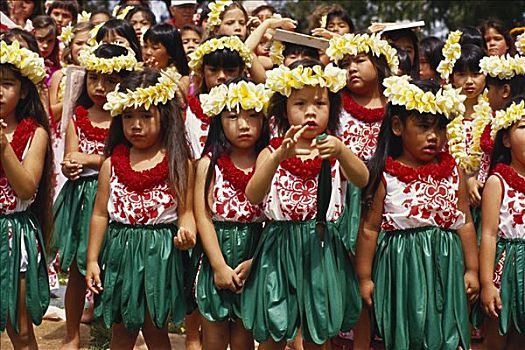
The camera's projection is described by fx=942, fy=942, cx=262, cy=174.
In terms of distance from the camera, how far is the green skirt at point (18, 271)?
13.9 feet

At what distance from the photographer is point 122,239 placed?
432cm

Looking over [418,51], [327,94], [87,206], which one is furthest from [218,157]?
[418,51]

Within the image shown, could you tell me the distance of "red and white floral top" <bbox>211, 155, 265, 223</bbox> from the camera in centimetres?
422

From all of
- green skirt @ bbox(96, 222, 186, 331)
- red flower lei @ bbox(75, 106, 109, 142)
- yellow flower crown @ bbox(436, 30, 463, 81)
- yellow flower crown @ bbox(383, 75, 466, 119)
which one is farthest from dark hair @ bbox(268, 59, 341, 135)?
yellow flower crown @ bbox(436, 30, 463, 81)

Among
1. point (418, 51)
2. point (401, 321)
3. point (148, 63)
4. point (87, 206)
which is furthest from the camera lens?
point (418, 51)

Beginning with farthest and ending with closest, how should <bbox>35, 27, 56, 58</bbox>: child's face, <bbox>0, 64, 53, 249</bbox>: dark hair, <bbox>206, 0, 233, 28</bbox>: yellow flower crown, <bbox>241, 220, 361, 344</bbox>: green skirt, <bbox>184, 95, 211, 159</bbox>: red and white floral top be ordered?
<bbox>35, 27, 56, 58</bbox>: child's face
<bbox>206, 0, 233, 28</bbox>: yellow flower crown
<bbox>184, 95, 211, 159</bbox>: red and white floral top
<bbox>0, 64, 53, 249</bbox>: dark hair
<bbox>241, 220, 361, 344</bbox>: green skirt

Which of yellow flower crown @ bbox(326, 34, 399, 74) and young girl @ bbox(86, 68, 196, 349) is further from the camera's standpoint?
yellow flower crown @ bbox(326, 34, 399, 74)

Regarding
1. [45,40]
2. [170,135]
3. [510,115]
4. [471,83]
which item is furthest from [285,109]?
[45,40]

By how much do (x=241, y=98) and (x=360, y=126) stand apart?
108 cm

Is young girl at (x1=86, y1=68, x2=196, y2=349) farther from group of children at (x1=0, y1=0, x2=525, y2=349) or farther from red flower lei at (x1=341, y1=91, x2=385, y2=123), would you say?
red flower lei at (x1=341, y1=91, x2=385, y2=123)

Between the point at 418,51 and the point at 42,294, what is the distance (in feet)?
10.4

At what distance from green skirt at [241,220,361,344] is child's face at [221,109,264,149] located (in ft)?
1.40

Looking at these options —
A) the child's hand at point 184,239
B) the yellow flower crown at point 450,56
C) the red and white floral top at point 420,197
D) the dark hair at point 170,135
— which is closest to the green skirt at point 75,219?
the dark hair at point 170,135

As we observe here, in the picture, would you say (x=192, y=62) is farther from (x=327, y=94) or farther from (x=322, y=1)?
(x=322, y=1)
